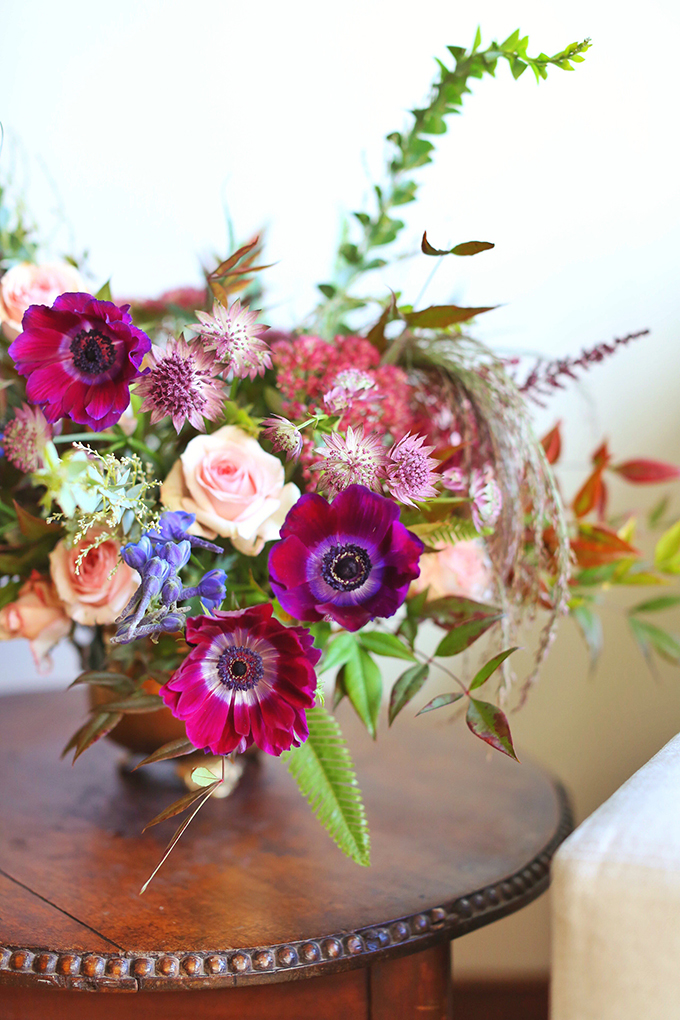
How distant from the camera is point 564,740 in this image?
110cm

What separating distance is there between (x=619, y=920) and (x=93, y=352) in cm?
40

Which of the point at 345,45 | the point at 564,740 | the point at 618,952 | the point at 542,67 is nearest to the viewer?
the point at 618,952

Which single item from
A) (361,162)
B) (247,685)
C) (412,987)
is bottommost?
(412,987)

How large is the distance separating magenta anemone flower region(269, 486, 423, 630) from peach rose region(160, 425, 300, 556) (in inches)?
2.9

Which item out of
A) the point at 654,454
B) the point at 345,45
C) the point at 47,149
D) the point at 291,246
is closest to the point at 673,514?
the point at 654,454

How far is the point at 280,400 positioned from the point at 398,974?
16.0 inches

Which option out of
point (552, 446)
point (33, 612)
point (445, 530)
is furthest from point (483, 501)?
point (33, 612)

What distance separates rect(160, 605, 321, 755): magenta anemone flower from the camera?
402mm

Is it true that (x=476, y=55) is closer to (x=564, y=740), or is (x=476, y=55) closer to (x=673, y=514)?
(x=673, y=514)

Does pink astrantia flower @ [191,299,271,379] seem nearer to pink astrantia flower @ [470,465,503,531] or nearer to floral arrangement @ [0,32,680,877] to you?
floral arrangement @ [0,32,680,877]

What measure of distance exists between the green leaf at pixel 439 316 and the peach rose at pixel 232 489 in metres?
0.17

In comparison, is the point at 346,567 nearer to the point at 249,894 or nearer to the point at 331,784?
the point at 331,784

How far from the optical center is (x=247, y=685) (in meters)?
0.41

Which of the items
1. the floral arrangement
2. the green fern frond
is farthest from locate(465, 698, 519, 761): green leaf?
the green fern frond
